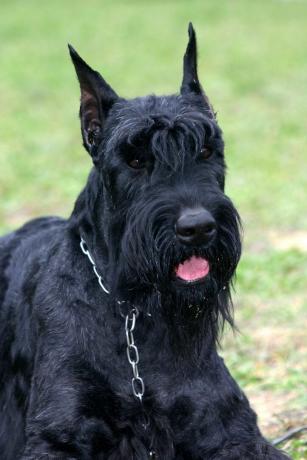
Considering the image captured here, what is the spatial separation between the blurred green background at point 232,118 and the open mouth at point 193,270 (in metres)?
1.83

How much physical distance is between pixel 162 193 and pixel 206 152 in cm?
43

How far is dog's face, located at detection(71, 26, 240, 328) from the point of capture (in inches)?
156

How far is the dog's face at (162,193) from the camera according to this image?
13.0ft

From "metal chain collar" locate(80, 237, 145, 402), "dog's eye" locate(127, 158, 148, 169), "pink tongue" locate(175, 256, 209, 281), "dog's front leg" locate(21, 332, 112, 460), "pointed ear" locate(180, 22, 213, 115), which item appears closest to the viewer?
"pink tongue" locate(175, 256, 209, 281)

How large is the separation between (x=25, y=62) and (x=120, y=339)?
71.7 ft

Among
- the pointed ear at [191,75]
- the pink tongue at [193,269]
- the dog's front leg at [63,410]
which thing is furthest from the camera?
the pointed ear at [191,75]

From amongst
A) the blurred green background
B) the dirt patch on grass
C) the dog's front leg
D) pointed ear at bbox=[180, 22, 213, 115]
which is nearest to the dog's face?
pointed ear at bbox=[180, 22, 213, 115]

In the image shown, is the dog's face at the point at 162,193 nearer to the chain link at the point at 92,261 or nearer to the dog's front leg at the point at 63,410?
the chain link at the point at 92,261

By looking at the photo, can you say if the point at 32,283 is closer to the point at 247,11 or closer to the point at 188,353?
the point at 188,353

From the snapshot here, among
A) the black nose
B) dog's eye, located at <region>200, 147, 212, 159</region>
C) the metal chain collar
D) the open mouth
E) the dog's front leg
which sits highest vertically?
dog's eye, located at <region>200, 147, 212, 159</region>

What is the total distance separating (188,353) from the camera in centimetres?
454

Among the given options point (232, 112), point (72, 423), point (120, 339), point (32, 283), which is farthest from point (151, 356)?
point (232, 112)

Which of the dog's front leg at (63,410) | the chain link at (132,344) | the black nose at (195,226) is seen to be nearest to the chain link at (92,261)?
the chain link at (132,344)

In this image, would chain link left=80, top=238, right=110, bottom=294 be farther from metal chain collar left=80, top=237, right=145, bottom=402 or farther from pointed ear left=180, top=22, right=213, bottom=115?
pointed ear left=180, top=22, right=213, bottom=115
